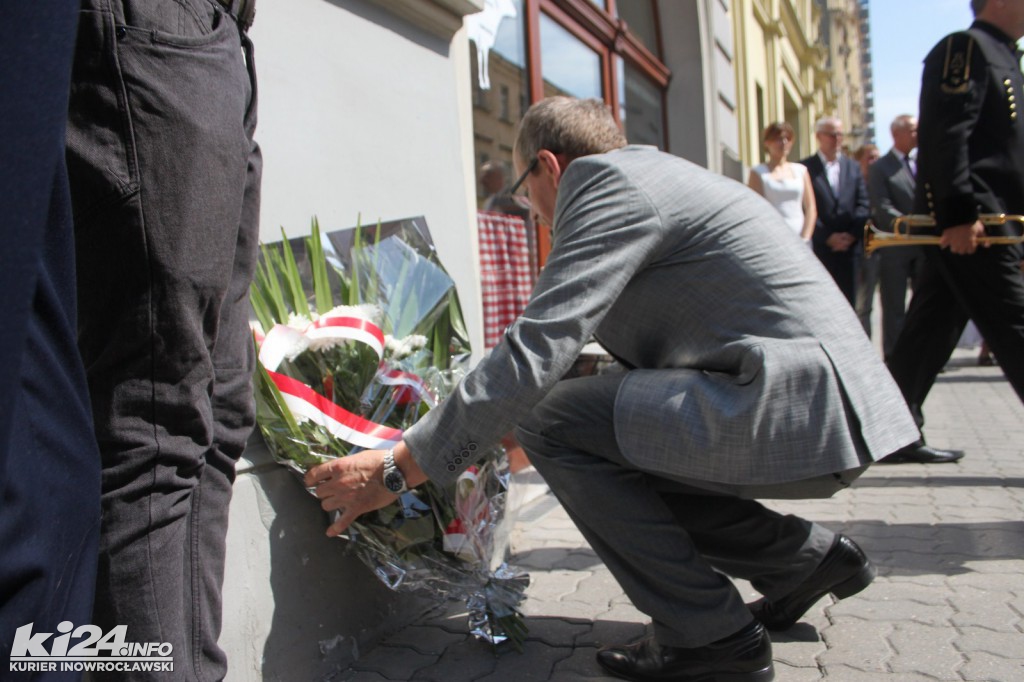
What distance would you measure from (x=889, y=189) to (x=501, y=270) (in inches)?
144

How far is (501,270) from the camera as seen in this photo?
13.6 ft

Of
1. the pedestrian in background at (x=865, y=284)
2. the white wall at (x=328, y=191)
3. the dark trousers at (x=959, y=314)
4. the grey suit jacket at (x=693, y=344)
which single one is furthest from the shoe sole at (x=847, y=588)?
the pedestrian in background at (x=865, y=284)

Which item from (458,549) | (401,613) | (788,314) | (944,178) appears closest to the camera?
(788,314)

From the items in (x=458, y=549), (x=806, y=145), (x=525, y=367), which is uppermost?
(x=806, y=145)

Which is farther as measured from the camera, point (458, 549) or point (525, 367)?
point (458, 549)

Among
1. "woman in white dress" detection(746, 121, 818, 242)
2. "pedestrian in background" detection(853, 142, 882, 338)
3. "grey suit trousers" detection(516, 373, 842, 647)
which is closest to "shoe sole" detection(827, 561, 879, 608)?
"grey suit trousers" detection(516, 373, 842, 647)

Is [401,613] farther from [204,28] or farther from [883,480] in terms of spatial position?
[883,480]

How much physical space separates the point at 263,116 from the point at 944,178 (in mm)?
2505

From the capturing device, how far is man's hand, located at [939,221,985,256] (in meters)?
3.19

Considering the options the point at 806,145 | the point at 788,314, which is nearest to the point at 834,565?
the point at 788,314

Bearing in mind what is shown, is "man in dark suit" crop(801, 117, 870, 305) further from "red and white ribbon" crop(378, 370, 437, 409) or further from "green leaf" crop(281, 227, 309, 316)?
"green leaf" crop(281, 227, 309, 316)

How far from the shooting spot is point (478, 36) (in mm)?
4344

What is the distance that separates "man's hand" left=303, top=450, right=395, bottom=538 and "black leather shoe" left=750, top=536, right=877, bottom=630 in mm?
1062

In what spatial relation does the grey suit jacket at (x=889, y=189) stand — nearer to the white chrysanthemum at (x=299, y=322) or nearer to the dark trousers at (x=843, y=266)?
the dark trousers at (x=843, y=266)
